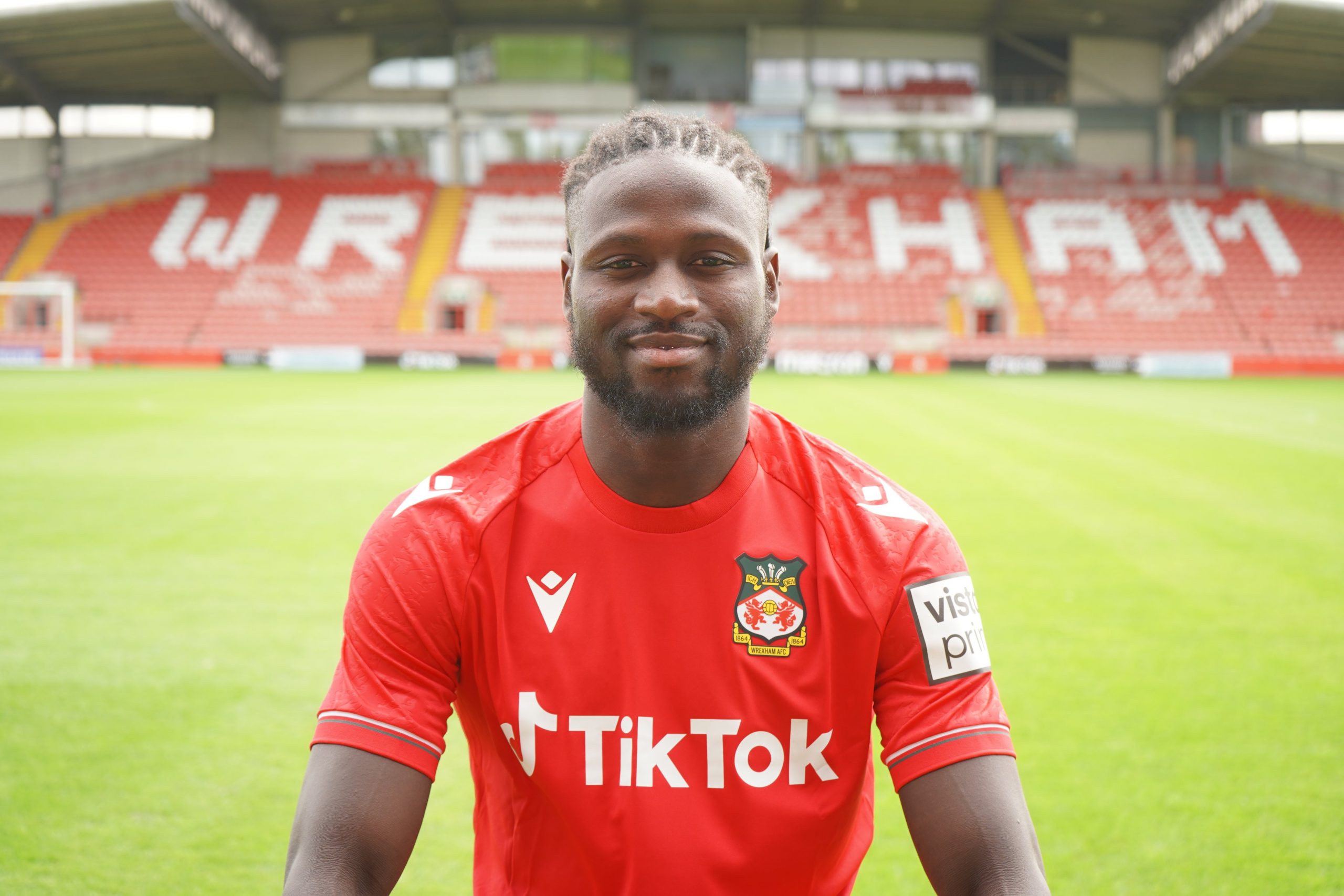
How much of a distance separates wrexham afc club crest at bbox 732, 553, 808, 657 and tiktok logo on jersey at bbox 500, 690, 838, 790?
0.14 m

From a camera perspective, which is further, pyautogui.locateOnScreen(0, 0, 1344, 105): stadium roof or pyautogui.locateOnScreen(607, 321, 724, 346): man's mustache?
pyautogui.locateOnScreen(0, 0, 1344, 105): stadium roof

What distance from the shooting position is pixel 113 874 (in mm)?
2939

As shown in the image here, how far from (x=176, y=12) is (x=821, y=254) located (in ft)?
68.9

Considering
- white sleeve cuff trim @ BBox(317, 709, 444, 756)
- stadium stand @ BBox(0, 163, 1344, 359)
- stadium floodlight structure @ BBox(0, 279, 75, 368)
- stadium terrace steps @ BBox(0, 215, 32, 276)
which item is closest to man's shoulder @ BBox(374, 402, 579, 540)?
white sleeve cuff trim @ BBox(317, 709, 444, 756)

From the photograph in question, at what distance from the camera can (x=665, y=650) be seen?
1.74m

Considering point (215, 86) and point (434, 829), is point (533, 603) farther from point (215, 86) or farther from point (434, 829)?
point (215, 86)

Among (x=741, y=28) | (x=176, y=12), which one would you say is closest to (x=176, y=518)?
(x=176, y=12)

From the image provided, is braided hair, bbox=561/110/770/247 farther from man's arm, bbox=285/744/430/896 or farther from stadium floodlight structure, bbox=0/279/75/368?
stadium floodlight structure, bbox=0/279/75/368

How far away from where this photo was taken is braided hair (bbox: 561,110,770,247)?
1.80 m

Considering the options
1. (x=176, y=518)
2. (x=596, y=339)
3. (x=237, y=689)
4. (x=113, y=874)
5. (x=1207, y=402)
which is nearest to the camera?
(x=596, y=339)

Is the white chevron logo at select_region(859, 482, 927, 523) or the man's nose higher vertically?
the man's nose

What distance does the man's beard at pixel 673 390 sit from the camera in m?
1.73

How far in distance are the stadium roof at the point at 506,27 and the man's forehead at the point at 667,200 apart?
106 feet

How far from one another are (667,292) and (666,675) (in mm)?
665
